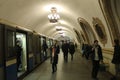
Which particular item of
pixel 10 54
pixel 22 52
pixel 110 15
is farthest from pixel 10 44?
pixel 22 52

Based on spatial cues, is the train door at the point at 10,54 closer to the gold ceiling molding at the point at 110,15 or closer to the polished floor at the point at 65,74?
the polished floor at the point at 65,74

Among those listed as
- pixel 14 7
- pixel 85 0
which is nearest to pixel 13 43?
pixel 14 7

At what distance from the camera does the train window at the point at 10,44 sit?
7.91m

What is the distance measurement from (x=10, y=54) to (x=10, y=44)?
369 millimetres

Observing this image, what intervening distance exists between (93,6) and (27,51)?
14.7 ft

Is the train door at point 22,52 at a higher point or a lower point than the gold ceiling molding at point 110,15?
lower

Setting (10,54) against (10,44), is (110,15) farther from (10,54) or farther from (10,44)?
(10,54)

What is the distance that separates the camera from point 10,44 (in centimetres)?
820

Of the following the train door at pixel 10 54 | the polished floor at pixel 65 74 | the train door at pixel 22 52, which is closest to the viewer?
the train door at pixel 10 54

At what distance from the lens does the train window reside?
7.91 metres

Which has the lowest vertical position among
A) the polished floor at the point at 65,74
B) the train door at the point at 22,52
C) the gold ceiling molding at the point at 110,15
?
the polished floor at the point at 65,74

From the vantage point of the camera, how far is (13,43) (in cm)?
861

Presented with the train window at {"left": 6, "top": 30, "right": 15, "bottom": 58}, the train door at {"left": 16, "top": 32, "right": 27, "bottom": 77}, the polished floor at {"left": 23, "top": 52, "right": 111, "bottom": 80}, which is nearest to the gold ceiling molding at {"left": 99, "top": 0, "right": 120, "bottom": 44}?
the polished floor at {"left": 23, "top": 52, "right": 111, "bottom": 80}

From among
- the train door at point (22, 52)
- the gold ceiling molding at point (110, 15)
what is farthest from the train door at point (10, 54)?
the gold ceiling molding at point (110, 15)
